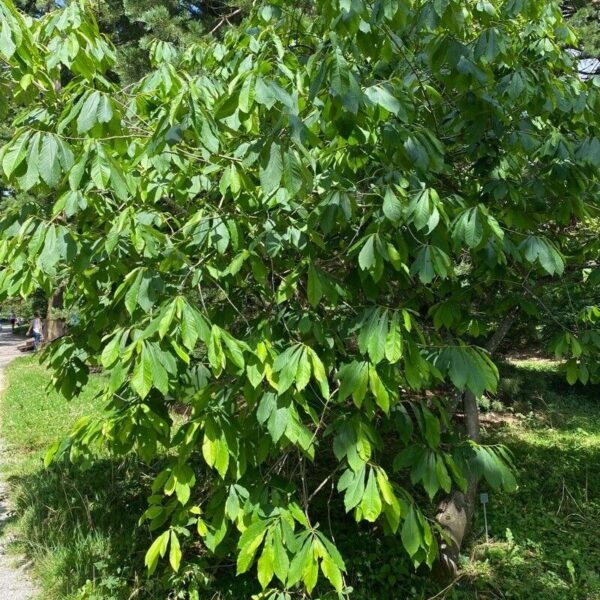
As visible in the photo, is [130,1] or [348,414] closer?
[348,414]

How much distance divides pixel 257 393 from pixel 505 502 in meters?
3.52

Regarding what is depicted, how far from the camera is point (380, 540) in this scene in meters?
3.64

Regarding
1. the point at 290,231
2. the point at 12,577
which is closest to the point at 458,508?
the point at 290,231

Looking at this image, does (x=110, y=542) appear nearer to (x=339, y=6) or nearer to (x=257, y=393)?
→ (x=257, y=393)

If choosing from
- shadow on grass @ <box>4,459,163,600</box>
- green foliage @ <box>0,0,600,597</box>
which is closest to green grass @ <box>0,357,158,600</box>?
shadow on grass @ <box>4,459,163,600</box>

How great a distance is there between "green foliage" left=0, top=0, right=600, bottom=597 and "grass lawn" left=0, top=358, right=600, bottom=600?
1055mm

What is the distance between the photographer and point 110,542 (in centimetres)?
355

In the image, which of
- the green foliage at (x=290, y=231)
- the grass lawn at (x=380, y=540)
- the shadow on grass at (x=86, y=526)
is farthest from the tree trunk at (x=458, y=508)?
the shadow on grass at (x=86, y=526)

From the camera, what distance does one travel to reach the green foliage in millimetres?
1846

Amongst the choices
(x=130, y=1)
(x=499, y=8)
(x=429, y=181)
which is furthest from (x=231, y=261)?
(x=130, y=1)

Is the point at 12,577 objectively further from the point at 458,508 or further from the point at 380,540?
the point at 458,508

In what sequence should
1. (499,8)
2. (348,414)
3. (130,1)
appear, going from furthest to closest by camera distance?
(130,1) < (499,8) < (348,414)

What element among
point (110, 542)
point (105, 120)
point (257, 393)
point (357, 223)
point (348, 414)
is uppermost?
point (105, 120)

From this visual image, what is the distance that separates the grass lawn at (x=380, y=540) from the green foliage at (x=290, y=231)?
1055 mm
